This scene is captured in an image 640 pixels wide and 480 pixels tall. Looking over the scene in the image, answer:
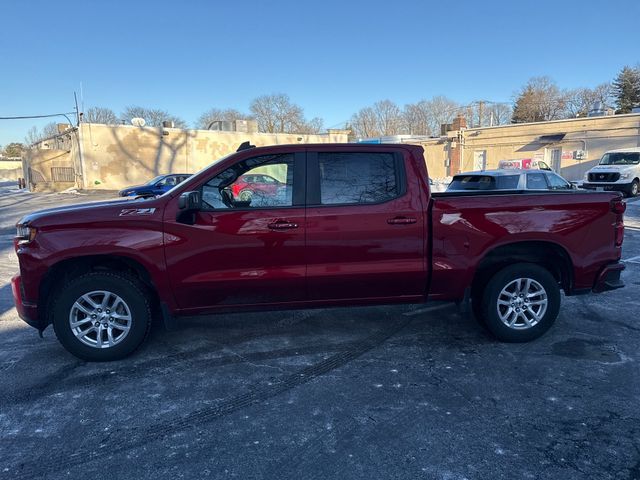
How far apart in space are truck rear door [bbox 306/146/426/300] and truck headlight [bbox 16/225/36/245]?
2.32 metres

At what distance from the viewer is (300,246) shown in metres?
4.18

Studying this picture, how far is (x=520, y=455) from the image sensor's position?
111 inches

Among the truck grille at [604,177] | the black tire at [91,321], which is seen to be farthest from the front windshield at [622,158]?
the black tire at [91,321]

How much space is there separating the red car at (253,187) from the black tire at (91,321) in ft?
3.98

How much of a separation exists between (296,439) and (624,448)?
201 centimetres

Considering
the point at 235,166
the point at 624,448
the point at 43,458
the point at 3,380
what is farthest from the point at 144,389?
the point at 624,448

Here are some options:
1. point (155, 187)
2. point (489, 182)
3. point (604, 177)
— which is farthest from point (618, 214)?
point (604, 177)

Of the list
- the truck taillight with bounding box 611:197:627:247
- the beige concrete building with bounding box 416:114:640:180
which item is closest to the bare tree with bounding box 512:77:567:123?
the beige concrete building with bounding box 416:114:640:180

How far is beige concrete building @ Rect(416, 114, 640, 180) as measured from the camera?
26.8 meters

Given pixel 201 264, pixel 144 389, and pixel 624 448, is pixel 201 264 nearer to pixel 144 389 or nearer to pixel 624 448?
pixel 144 389

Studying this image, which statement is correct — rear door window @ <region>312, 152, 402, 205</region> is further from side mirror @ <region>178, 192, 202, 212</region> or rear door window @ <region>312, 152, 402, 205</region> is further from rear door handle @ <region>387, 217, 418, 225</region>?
side mirror @ <region>178, 192, 202, 212</region>

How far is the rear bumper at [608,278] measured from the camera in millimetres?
4645

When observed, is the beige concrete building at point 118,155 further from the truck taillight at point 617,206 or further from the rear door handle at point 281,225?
the truck taillight at point 617,206

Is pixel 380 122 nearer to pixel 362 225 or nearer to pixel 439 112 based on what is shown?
pixel 439 112
